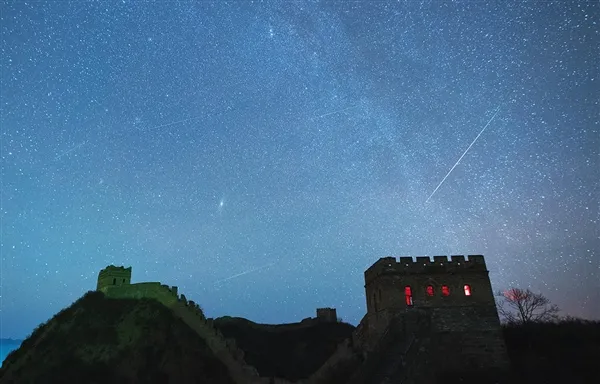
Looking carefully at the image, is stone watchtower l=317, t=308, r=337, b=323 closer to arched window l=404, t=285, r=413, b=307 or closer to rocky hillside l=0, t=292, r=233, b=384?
rocky hillside l=0, t=292, r=233, b=384

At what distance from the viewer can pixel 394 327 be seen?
86.6ft

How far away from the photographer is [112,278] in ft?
150

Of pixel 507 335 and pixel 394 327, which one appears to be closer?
pixel 394 327

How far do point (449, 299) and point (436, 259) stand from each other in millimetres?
3022

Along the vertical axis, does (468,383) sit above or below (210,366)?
below

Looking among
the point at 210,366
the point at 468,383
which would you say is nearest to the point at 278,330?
the point at 210,366

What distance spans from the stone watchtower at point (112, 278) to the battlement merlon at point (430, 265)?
109 ft

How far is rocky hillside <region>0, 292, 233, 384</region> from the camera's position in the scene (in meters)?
35.6

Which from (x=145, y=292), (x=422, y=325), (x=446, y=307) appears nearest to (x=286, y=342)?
(x=145, y=292)

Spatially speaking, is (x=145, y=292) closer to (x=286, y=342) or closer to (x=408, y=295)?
(x=286, y=342)

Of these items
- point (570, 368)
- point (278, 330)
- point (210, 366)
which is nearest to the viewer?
point (570, 368)

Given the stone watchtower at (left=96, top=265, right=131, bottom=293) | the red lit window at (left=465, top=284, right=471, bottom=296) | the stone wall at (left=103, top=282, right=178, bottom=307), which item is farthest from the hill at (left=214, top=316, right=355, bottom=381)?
the red lit window at (left=465, top=284, right=471, bottom=296)

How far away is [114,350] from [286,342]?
24.9 meters

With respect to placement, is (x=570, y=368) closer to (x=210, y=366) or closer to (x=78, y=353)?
(x=210, y=366)
